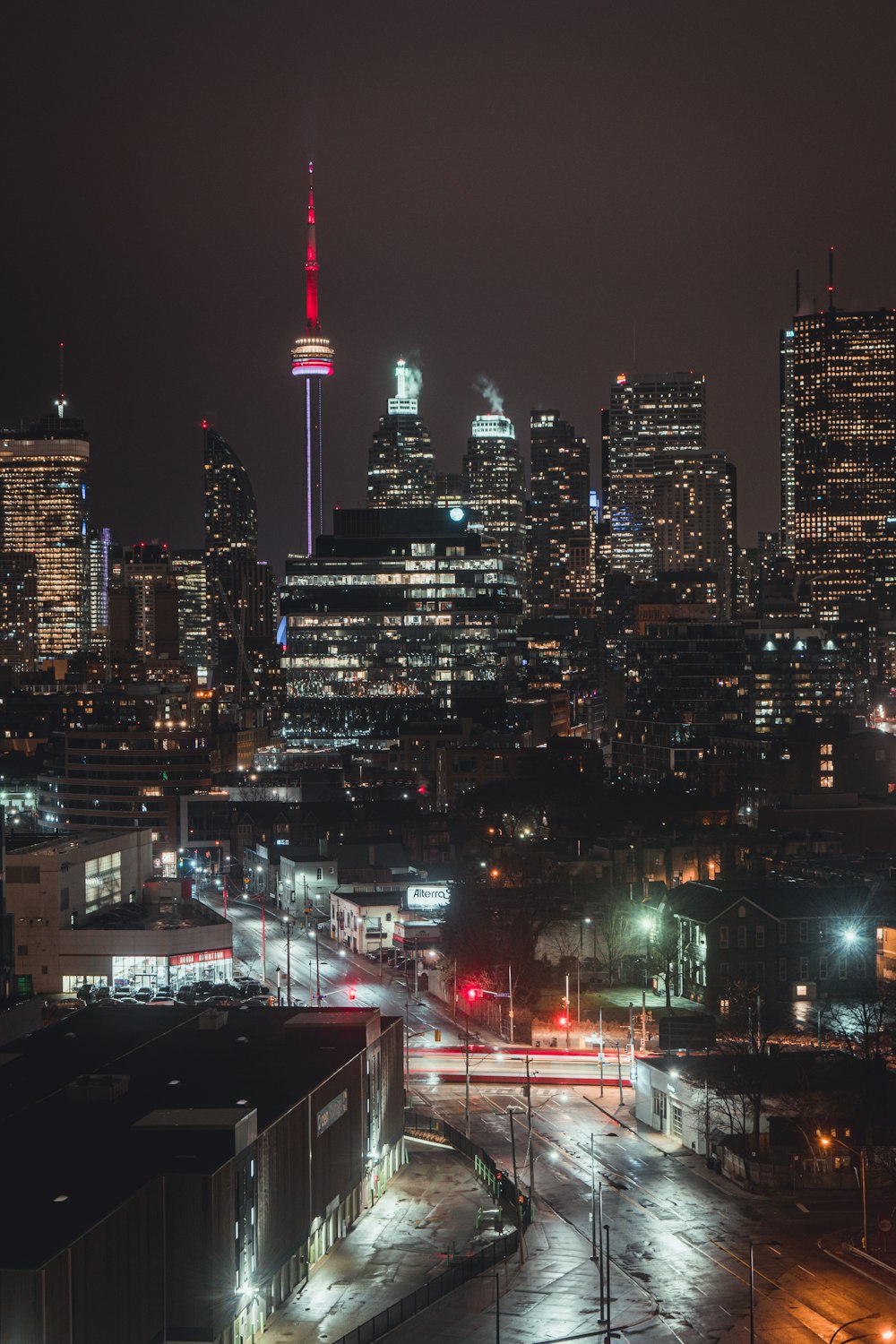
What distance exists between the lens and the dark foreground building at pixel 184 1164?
29125mm

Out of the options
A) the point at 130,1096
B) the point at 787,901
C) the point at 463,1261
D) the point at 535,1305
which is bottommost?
the point at 535,1305

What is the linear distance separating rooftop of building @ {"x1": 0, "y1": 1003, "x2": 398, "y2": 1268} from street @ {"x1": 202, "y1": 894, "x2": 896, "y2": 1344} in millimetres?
5409

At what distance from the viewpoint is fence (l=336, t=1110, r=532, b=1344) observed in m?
32.4

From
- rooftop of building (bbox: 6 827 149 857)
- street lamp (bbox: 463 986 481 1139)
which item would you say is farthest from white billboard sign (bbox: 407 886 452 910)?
rooftop of building (bbox: 6 827 149 857)

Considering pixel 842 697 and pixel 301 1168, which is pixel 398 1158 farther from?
pixel 842 697

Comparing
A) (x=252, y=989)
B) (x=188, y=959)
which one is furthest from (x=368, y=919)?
(x=252, y=989)

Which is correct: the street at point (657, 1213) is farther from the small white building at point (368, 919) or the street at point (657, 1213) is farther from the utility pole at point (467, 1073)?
the small white building at point (368, 919)

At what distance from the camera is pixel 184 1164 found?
106ft

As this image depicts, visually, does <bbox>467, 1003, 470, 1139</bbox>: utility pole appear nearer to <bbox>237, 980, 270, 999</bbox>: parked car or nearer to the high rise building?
<bbox>237, 980, 270, 999</bbox>: parked car

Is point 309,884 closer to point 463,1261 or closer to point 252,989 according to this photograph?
point 252,989

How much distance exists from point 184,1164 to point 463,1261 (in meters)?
6.68

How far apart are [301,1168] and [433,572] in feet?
436

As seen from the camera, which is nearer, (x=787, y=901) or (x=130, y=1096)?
(x=130, y=1096)

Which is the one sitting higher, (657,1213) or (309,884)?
(309,884)
